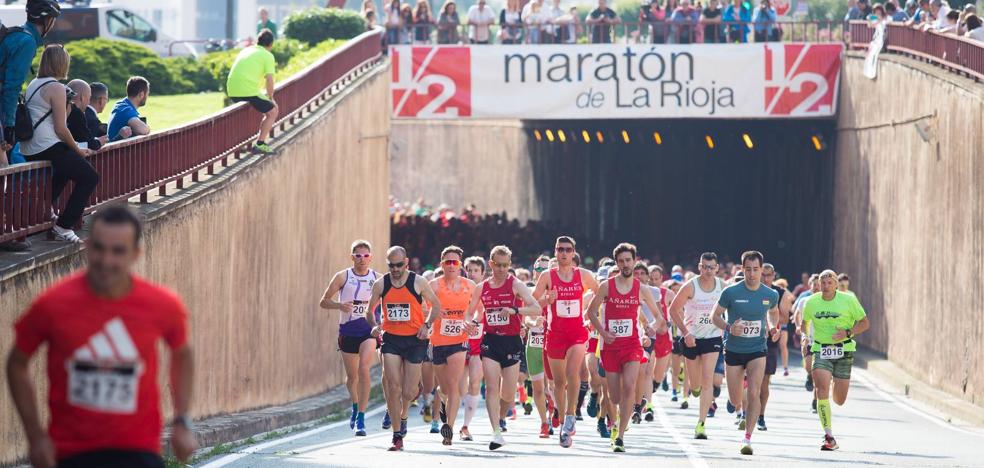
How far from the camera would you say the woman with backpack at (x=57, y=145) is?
1261cm

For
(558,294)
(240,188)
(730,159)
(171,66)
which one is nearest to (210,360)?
(240,188)

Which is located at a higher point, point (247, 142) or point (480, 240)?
point (247, 142)

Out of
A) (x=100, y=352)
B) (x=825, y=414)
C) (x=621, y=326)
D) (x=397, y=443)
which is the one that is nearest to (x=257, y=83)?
(x=397, y=443)

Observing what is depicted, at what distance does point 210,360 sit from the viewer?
56.2ft

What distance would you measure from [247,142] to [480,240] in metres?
18.6

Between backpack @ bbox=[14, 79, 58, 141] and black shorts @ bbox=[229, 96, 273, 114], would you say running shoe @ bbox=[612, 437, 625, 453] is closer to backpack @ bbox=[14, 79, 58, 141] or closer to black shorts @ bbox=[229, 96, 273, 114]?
backpack @ bbox=[14, 79, 58, 141]

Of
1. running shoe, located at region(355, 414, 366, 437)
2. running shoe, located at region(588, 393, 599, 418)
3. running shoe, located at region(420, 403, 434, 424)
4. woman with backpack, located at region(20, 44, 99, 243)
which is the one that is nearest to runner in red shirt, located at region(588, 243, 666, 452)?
running shoe, located at region(355, 414, 366, 437)

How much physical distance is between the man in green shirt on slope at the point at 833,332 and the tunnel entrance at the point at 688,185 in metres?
21.5

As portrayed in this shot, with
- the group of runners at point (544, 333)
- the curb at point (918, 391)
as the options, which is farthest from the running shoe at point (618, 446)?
the curb at point (918, 391)

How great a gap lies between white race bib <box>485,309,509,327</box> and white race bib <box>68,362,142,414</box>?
360 inches

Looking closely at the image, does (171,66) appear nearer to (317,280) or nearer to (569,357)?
(317,280)

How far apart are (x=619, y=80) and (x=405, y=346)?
2101 centimetres

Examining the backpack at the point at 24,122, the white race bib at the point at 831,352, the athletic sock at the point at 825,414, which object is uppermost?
the backpack at the point at 24,122

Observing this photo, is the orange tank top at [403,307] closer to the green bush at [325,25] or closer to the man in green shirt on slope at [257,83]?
the man in green shirt on slope at [257,83]
